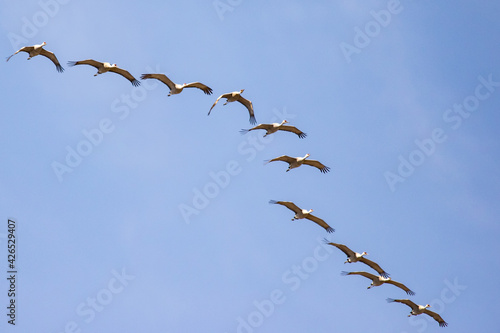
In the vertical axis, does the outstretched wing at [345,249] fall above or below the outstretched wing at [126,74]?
above

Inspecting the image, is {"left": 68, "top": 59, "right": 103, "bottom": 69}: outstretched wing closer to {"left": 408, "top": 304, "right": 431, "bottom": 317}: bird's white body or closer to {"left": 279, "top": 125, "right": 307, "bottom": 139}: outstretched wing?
{"left": 279, "top": 125, "right": 307, "bottom": 139}: outstretched wing

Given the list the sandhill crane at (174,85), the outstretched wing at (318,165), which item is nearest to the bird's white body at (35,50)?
the sandhill crane at (174,85)

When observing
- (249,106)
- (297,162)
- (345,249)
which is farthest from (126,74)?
(345,249)

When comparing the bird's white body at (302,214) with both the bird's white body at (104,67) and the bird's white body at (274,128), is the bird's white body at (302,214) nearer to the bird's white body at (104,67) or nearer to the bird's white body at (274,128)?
the bird's white body at (274,128)

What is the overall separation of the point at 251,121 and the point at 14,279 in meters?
18.5

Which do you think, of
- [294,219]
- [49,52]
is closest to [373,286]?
[294,219]

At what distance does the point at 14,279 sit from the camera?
2424 inches

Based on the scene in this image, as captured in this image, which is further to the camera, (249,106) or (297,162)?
(297,162)

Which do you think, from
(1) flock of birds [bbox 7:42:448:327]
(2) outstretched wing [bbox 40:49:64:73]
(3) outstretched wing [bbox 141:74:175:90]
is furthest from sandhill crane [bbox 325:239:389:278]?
(2) outstretched wing [bbox 40:49:64:73]

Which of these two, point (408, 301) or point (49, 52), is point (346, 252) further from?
point (49, 52)

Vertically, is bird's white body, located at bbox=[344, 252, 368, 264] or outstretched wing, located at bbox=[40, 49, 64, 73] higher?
bird's white body, located at bbox=[344, 252, 368, 264]

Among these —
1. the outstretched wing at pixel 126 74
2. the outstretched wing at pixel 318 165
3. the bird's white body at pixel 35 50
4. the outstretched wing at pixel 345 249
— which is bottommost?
the bird's white body at pixel 35 50

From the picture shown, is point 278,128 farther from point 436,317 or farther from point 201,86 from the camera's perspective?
point 436,317

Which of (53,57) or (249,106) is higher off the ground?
(249,106)
